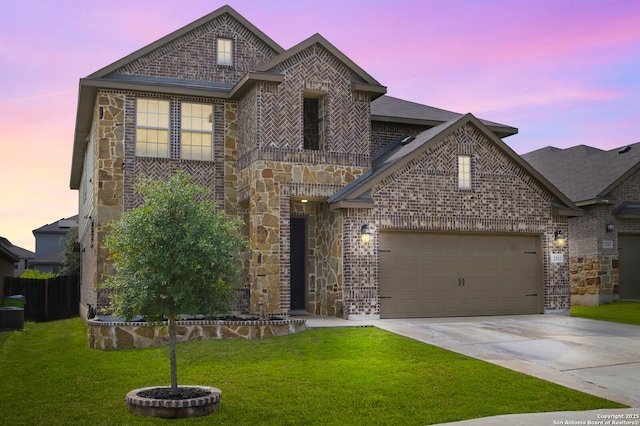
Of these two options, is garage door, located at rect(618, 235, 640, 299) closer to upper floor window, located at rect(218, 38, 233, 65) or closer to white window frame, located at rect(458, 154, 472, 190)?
white window frame, located at rect(458, 154, 472, 190)

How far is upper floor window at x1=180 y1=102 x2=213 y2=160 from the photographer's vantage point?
19672 millimetres

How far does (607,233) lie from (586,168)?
4.05m

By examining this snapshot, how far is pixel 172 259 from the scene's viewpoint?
9.38 m

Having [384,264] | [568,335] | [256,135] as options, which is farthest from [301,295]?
[568,335]

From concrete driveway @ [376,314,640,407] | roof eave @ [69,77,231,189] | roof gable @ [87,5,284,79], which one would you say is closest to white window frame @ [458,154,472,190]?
concrete driveway @ [376,314,640,407]

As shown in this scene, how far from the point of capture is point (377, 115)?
2128 centimetres

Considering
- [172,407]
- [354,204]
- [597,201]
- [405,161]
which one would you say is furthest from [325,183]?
[597,201]

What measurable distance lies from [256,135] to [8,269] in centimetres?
2002

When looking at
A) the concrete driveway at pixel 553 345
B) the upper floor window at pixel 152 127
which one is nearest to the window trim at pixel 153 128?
the upper floor window at pixel 152 127

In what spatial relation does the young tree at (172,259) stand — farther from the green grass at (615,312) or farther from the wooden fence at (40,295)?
the wooden fence at (40,295)

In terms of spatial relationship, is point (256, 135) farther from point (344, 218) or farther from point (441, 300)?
point (441, 300)

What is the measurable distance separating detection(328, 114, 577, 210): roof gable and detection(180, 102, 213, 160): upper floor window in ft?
14.3

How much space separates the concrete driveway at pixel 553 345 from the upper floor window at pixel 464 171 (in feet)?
12.8

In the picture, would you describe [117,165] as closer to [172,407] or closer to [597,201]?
[172,407]
